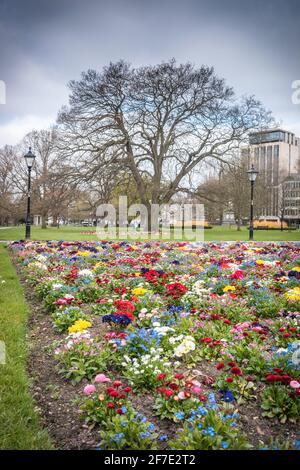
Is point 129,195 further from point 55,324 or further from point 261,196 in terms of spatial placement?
point 55,324

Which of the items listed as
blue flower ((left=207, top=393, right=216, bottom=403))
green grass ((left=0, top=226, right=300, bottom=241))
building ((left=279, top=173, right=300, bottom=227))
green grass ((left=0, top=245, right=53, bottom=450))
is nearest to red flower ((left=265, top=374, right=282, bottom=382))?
blue flower ((left=207, top=393, right=216, bottom=403))

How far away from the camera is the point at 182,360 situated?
3.66m

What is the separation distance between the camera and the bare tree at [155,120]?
24.7 meters

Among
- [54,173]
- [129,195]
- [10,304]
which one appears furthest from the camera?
[129,195]

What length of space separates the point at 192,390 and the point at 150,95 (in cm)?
2559

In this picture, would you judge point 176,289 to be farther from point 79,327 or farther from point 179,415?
point 179,415

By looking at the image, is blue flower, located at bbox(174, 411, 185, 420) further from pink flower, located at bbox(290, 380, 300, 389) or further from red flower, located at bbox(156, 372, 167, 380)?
pink flower, located at bbox(290, 380, 300, 389)

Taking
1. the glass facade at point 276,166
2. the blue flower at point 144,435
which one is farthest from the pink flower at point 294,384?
the glass facade at point 276,166

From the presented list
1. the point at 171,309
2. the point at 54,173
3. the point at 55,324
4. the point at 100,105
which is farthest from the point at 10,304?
the point at 100,105

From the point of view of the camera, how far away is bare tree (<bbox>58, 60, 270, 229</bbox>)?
24688mm

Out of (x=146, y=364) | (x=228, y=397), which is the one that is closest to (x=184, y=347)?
(x=146, y=364)

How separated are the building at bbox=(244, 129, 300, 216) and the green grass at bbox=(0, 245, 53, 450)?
2545 cm

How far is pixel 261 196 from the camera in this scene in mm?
39031

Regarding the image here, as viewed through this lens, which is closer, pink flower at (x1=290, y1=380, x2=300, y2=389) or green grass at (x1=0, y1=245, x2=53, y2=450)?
green grass at (x1=0, y1=245, x2=53, y2=450)
